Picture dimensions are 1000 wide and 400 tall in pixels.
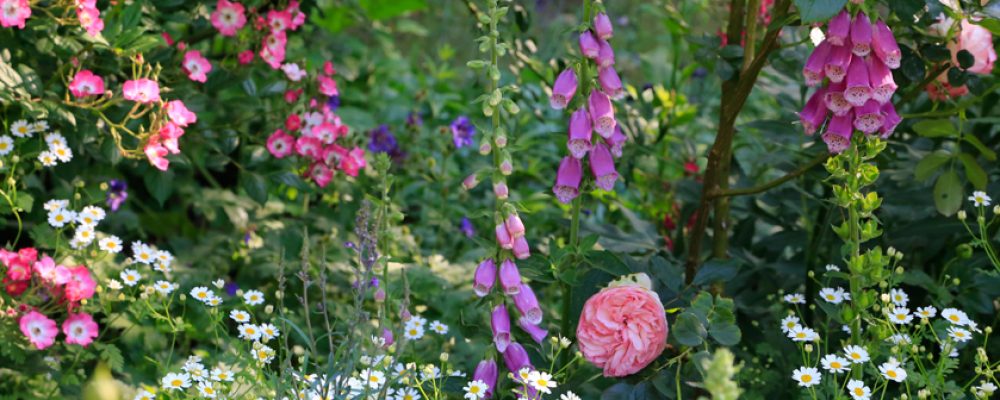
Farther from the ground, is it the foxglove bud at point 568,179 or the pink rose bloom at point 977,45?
the pink rose bloom at point 977,45

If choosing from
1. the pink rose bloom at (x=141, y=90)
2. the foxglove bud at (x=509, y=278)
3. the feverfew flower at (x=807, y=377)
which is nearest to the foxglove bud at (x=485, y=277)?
the foxglove bud at (x=509, y=278)

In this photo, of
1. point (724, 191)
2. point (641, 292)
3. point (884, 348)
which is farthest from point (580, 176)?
point (884, 348)

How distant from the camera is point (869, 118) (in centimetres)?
182

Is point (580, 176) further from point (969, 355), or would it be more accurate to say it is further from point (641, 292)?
point (969, 355)

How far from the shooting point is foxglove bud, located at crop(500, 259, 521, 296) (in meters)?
1.84

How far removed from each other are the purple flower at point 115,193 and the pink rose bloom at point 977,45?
6.03 ft

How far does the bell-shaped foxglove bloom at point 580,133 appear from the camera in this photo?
1.86m

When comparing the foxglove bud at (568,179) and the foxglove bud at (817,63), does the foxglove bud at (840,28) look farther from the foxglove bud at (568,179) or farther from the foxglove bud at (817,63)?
the foxglove bud at (568,179)

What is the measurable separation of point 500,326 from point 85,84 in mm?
1019

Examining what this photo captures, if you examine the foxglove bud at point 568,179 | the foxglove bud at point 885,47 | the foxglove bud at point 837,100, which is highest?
the foxglove bud at point 885,47

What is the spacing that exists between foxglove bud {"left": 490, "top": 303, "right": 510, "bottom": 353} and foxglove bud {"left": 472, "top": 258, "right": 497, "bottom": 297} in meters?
0.04

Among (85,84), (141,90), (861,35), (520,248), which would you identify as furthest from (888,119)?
(85,84)

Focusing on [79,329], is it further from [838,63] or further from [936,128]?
[936,128]

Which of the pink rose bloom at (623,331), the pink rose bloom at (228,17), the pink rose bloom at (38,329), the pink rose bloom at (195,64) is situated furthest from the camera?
the pink rose bloom at (228,17)
